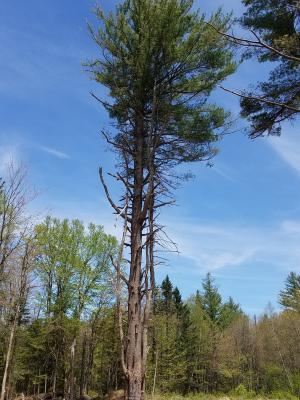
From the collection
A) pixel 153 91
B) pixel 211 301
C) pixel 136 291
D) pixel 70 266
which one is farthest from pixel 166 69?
pixel 211 301

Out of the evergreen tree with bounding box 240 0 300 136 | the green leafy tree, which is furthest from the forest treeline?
the evergreen tree with bounding box 240 0 300 136

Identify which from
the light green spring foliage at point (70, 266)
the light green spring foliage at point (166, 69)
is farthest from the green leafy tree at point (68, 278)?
the light green spring foliage at point (166, 69)

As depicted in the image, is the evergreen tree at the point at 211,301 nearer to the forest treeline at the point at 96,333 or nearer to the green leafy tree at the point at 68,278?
the forest treeline at the point at 96,333

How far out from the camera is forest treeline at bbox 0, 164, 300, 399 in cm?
2011

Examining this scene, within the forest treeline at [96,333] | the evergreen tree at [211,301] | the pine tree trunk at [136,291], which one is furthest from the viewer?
the evergreen tree at [211,301]

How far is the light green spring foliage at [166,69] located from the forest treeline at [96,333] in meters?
9.22

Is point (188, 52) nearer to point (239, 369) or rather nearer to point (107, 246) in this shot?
point (107, 246)

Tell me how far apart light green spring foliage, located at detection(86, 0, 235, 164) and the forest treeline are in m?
9.22

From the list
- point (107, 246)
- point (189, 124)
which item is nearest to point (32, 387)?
point (107, 246)

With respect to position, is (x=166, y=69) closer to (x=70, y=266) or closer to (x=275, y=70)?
(x=275, y=70)

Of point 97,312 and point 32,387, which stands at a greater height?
point 97,312

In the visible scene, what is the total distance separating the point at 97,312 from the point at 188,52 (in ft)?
77.4

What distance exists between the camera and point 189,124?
364 inches

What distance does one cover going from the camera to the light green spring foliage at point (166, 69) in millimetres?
8492
